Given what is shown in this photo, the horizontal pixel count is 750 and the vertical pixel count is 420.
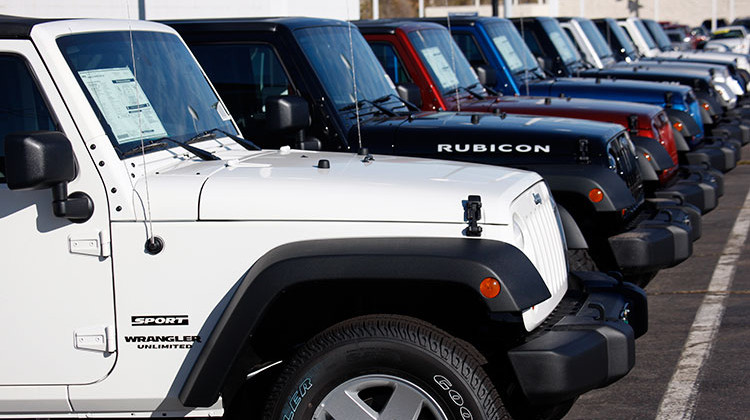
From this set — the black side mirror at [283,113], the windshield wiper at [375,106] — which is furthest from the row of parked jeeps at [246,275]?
the windshield wiper at [375,106]

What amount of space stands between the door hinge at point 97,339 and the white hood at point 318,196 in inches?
18.0

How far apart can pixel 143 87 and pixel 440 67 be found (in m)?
4.97

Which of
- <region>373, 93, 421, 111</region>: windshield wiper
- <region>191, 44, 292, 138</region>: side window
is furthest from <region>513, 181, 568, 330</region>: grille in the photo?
<region>373, 93, 421, 111</region>: windshield wiper

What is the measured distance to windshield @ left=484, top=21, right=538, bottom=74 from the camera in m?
11.6

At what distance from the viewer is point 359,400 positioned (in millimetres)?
4145

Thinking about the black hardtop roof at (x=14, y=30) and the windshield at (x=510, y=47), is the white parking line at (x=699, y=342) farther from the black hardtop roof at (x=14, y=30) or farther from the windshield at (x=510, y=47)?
the black hardtop roof at (x=14, y=30)

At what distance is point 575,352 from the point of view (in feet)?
13.6

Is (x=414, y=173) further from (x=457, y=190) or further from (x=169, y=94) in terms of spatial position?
(x=169, y=94)

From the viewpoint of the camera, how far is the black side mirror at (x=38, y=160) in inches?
153

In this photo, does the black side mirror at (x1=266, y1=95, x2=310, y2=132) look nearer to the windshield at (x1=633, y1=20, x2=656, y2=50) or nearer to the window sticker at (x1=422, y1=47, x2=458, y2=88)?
the window sticker at (x1=422, y1=47, x2=458, y2=88)

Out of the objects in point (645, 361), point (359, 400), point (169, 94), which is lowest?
point (645, 361)

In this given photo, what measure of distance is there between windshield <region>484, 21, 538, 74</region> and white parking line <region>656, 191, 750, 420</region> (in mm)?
2766

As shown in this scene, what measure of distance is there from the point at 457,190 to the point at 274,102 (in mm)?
1831

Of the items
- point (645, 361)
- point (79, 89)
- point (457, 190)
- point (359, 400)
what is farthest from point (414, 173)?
point (645, 361)
